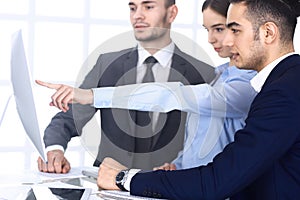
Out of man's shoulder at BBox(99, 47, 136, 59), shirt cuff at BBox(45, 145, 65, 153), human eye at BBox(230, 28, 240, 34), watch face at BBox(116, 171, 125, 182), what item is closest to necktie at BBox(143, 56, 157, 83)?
man's shoulder at BBox(99, 47, 136, 59)

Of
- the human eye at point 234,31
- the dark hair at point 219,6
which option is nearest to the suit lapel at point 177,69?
the dark hair at point 219,6

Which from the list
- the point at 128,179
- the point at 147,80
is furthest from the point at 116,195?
the point at 147,80

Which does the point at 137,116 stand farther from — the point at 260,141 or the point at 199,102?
the point at 260,141

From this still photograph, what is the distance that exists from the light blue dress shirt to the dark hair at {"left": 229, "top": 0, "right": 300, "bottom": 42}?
50 centimetres

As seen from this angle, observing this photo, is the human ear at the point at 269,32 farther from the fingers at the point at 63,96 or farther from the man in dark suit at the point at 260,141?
the fingers at the point at 63,96

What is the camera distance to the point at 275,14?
184 centimetres

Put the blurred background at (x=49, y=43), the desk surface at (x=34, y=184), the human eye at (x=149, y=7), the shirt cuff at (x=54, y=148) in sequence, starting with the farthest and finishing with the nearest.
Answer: the blurred background at (x=49, y=43) < the human eye at (x=149, y=7) < the shirt cuff at (x=54, y=148) < the desk surface at (x=34, y=184)

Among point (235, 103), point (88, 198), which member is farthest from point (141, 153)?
point (88, 198)

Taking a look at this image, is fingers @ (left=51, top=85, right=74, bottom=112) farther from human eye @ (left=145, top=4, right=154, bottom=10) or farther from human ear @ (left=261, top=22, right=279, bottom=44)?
human eye @ (left=145, top=4, right=154, bottom=10)

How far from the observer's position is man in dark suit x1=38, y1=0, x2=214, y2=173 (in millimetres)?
2438

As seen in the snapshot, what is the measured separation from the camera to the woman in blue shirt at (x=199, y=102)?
2291 mm

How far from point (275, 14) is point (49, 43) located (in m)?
1.98

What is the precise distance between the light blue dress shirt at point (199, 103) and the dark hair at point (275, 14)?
0.50 m

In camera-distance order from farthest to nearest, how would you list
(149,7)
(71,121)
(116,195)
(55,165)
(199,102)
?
(149,7), (71,121), (199,102), (55,165), (116,195)
